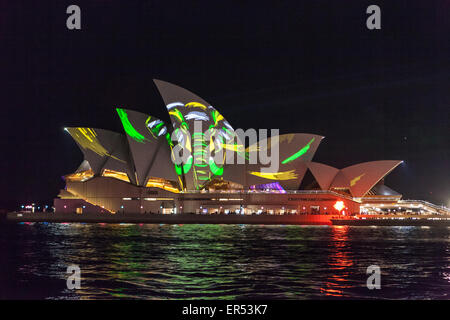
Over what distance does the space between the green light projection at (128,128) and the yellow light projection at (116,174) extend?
6.74m

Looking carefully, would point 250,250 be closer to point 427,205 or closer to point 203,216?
point 203,216

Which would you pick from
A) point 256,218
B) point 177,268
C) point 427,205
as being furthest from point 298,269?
point 427,205

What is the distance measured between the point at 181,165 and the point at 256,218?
12.4 metres

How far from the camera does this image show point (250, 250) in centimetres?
2559

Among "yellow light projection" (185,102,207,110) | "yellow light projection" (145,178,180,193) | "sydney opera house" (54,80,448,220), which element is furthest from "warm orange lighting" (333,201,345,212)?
"yellow light projection" (185,102,207,110)

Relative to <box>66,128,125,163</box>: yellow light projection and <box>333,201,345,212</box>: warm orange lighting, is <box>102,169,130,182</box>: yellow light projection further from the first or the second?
<box>333,201,345,212</box>: warm orange lighting

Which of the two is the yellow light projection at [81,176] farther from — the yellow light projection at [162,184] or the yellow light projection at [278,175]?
the yellow light projection at [278,175]

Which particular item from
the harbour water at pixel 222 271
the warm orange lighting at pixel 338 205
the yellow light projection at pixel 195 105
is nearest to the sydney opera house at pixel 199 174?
the warm orange lighting at pixel 338 205

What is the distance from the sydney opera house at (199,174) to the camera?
61.4m

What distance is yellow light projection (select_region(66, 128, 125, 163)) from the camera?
204ft

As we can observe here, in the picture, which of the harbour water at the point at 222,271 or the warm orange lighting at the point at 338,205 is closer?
the harbour water at the point at 222,271

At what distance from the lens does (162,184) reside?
6706 centimetres

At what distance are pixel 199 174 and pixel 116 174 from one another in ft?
36.7
